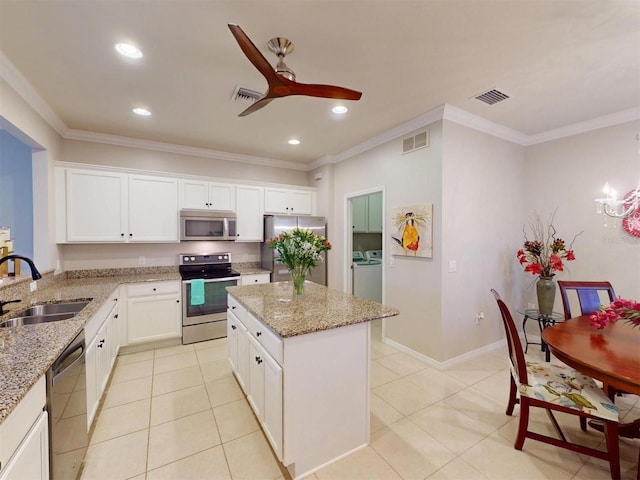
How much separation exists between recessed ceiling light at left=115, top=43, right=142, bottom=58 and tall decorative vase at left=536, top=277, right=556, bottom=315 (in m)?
4.44

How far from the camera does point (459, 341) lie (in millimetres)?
3217

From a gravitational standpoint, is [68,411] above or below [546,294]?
below

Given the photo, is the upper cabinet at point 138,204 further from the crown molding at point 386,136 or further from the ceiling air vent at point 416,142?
the ceiling air vent at point 416,142

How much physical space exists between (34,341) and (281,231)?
302cm

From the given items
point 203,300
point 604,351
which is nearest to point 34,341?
point 203,300


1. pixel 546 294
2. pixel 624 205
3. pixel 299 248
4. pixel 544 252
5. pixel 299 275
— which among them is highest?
pixel 624 205

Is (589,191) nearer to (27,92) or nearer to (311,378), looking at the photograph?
(311,378)

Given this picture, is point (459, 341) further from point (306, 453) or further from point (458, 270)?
point (306, 453)

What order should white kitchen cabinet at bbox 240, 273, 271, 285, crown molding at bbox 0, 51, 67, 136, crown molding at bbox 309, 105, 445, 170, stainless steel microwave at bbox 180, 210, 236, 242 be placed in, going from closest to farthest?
crown molding at bbox 0, 51, 67, 136 < crown molding at bbox 309, 105, 445, 170 < stainless steel microwave at bbox 180, 210, 236, 242 < white kitchen cabinet at bbox 240, 273, 271, 285

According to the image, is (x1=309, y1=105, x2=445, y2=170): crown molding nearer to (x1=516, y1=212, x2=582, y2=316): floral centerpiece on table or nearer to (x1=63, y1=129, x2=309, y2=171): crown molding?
(x1=63, y1=129, x2=309, y2=171): crown molding

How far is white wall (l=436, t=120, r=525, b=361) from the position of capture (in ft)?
10.1

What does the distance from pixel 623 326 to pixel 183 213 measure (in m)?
4.65

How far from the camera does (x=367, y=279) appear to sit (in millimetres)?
4988

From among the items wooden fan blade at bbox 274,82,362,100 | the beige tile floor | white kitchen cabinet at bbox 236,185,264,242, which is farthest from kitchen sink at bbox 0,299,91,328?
wooden fan blade at bbox 274,82,362,100
